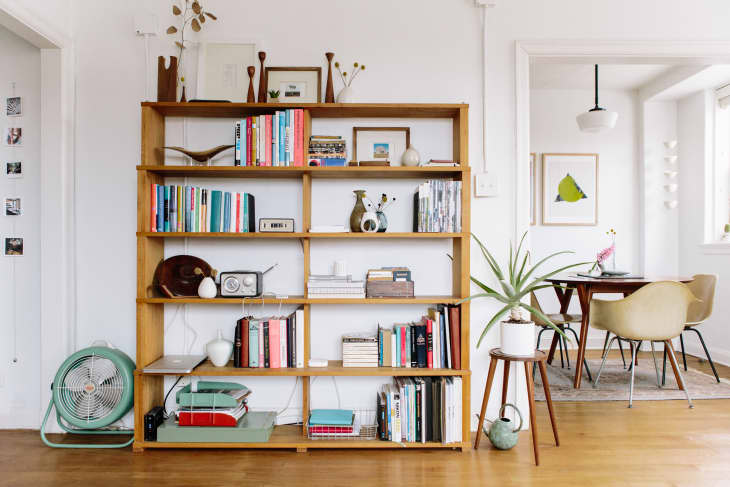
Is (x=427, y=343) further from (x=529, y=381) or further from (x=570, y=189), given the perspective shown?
(x=570, y=189)

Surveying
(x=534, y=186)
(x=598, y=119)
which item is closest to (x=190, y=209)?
(x=598, y=119)

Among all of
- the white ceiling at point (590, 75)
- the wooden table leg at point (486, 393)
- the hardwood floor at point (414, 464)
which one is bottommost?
the hardwood floor at point (414, 464)

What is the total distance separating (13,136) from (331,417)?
8.12ft

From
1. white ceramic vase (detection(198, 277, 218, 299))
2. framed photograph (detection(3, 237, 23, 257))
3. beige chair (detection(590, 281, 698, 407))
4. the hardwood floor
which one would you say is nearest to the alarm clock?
white ceramic vase (detection(198, 277, 218, 299))

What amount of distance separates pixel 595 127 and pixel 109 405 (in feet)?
14.2

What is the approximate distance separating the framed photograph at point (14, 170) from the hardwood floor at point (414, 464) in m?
1.47

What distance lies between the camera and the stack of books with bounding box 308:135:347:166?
258 cm

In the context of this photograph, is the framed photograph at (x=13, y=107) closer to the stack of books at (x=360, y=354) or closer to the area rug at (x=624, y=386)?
the stack of books at (x=360, y=354)

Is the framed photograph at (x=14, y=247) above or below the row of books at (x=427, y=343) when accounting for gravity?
above

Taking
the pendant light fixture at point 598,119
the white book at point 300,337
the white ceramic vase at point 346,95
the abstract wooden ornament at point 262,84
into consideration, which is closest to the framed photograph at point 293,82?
the abstract wooden ornament at point 262,84

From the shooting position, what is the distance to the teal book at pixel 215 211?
2.53m

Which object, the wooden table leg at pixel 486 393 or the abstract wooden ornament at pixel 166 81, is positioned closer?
the wooden table leg at pixel 486 393

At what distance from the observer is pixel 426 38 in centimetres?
278

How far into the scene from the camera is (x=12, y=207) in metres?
2.83
